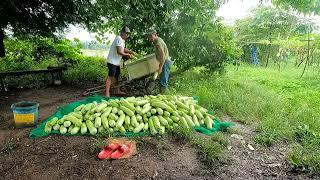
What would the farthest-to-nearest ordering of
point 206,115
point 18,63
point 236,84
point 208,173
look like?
point 18,63
point 236,84
point 206,115
point 208,173

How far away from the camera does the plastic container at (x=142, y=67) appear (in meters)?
8.02

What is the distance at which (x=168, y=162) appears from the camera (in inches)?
185

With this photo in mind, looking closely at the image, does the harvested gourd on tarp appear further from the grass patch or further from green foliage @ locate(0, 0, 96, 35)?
green foliage @ locate(0, 0, 96, 35)

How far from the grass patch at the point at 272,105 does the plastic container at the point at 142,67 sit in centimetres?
128

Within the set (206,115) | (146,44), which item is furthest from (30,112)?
(146,44)

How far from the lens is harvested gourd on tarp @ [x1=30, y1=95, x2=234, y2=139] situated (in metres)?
5.64

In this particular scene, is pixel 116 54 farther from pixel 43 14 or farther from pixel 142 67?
pixel 43 14

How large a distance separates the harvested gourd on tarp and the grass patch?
3.84 ft

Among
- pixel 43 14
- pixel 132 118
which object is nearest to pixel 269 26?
pixel 43 14

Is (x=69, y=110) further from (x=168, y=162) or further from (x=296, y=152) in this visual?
(x=296, y=152)

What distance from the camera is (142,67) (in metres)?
8.12

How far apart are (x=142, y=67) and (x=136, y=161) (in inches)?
152

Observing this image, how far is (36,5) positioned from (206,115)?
21.6 ft

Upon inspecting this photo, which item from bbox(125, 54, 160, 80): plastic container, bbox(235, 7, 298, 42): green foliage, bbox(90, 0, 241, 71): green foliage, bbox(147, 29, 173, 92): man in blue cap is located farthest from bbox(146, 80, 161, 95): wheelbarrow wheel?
bbox(235, 7, 298, 42): green foliage
